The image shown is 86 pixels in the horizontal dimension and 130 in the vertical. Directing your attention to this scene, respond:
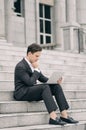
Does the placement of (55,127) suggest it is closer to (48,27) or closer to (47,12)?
(48,27)

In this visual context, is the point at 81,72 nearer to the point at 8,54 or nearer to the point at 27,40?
the point at 8,54

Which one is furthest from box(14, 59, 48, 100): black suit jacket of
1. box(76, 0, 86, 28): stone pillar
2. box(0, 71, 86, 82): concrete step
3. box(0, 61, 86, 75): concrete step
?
box(76, 0, 86, 28): stone pillar

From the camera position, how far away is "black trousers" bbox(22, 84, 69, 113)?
24.6ft

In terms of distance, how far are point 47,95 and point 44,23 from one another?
2020cm

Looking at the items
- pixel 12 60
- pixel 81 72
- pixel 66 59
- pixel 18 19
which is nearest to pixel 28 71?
pixel 12 60

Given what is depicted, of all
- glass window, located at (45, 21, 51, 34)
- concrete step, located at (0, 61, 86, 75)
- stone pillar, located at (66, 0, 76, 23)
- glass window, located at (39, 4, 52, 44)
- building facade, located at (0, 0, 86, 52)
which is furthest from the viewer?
stone pillar, located at (66, 0, 76, 23)

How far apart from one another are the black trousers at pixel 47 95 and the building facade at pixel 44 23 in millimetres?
10719

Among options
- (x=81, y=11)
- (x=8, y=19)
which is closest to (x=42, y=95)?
(x=8, y=19)

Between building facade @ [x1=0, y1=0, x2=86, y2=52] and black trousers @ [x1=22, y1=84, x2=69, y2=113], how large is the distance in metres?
10.7

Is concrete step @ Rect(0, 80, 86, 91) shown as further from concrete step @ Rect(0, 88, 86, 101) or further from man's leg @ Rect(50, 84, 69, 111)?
man's leg @ Rect(50, 84, 69, 111)

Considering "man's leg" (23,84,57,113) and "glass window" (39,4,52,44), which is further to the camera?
"glass window" (39,4,52,44)

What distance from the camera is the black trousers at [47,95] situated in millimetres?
7512

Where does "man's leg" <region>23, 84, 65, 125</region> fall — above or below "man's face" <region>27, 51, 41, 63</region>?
below

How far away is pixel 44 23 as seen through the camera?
2755 centimetres
